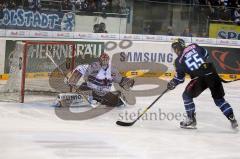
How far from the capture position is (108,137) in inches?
359

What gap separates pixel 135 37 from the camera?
18.4m

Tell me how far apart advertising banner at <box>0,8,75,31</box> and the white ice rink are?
444 cm

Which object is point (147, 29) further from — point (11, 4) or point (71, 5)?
point (11, 4)

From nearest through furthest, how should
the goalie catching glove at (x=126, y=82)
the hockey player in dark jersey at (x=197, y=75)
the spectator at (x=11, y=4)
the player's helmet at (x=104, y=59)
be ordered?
the hockey player in dark jersey at (x=197, y=75) < the player's helmet at (x=104, y=59) < the goalie catching glove at (x=126, y=82) < the spectator at (x=11, y=4)

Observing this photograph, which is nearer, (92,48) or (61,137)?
(61,137)

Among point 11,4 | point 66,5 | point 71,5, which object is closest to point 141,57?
point 71,5

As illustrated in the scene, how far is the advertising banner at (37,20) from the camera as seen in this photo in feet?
53.0

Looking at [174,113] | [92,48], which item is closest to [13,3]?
[92,48]

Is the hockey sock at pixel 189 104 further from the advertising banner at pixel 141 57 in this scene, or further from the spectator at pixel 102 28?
the spectator at pixel 102 28

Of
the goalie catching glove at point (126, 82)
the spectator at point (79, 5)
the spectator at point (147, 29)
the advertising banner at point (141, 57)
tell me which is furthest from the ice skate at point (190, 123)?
the spectator at point (147, 29)

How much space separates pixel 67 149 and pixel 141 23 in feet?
35.9

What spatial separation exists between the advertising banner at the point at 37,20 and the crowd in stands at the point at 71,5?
150 millimetres

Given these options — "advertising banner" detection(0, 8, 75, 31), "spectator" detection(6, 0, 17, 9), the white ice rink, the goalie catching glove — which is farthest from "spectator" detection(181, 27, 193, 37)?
the white ice rink

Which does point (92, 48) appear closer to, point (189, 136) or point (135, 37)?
point (135, 37)
